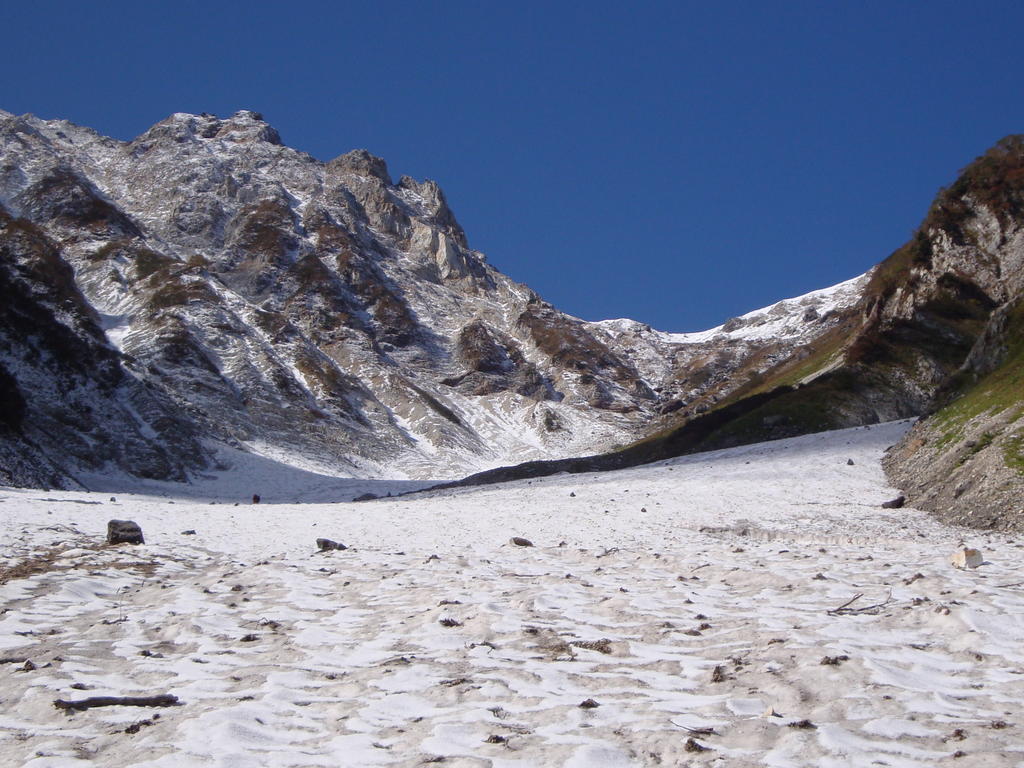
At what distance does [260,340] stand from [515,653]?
110290mm

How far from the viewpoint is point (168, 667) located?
7.79 meters

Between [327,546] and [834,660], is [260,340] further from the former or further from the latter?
[834,660]

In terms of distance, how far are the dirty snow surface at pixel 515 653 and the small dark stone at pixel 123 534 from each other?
1.55 feet

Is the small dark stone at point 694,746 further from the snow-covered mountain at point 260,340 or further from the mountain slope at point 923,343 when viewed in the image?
the snow-covered mountain at point 260,340

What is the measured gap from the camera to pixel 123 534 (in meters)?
15.7

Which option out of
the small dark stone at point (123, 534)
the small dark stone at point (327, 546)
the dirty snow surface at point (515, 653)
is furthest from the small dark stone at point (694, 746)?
the small dark stone at point (123, 534)

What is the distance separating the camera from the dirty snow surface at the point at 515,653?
5.59 m

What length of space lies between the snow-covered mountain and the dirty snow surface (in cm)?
2766

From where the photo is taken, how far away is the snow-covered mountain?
60.8 m

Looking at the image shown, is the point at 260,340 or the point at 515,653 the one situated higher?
the point at 260,340

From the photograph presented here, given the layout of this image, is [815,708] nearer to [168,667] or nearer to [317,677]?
[317,677]

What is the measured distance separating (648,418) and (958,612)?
439 feet

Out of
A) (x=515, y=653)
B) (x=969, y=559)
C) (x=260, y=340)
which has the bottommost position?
(x=515, y=653)

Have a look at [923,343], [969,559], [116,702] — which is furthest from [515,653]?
[923,343]
